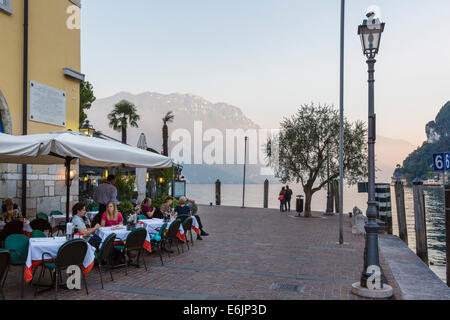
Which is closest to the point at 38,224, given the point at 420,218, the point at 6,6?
the point at 6,6

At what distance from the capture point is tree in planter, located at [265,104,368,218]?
66.9 feet

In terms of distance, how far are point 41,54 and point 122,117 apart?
1238 inches

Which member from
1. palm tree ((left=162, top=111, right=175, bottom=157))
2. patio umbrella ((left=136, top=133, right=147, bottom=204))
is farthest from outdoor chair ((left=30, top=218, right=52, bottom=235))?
palm tree ((left=162, top=111, right=175, bottom=157))

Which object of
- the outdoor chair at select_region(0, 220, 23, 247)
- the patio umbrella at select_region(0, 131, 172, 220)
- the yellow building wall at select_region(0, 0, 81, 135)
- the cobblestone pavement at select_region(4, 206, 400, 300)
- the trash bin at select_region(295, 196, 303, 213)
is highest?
the yellow building wall at select_region(0, 0, 81, 135)

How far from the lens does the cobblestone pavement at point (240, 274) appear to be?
6195mm

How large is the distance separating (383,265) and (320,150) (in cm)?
1256

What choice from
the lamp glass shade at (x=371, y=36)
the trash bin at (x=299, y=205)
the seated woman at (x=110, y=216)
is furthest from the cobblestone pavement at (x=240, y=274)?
the trash bin at (x=299, y=205)

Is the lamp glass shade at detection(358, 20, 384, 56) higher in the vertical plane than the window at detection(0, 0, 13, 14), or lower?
lower

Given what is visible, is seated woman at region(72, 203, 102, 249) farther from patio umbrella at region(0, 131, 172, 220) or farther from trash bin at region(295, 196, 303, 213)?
trash bin at region(295, 196, 303, 213)

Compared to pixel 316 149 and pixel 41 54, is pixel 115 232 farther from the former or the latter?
pixel 316 149

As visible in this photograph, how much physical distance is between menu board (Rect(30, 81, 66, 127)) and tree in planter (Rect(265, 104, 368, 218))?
1250cm

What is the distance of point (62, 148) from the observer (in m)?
6.42
